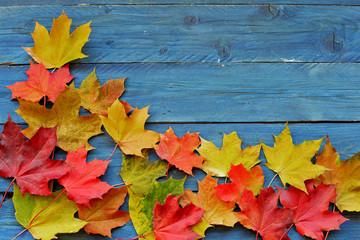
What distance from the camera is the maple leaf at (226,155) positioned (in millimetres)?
1041

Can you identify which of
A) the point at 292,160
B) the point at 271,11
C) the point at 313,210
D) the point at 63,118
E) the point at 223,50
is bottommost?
the point at 313,210

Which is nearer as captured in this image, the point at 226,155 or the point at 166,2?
the point at 226,155

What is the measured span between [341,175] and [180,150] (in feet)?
1.70

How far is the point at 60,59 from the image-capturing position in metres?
1.08

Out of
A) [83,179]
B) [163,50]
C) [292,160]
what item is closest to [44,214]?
[83,179]

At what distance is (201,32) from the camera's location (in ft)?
3.82

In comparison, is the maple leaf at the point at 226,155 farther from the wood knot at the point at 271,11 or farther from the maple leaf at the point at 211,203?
the wood knot at the point at 271,11

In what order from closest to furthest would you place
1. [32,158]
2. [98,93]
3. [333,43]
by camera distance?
[32,158], [98,93], [333,43]

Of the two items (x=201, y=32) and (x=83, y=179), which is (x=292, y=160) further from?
(x=83, y=179)

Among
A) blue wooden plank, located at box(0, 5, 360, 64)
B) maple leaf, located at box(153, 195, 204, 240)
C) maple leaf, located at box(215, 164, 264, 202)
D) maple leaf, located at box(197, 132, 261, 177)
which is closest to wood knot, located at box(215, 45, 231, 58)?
blue wooden plank, located at box(0, 5, 360, 64)

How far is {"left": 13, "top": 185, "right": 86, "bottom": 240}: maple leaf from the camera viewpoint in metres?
0.95

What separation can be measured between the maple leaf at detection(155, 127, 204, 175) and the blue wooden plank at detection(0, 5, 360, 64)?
0.92 ft

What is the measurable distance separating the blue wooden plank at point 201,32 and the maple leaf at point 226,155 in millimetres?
300

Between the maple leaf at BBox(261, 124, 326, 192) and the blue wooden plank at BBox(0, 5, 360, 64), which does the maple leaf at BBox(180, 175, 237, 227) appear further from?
the blue wooden plank at BBox(0, 5, 360, 64)
